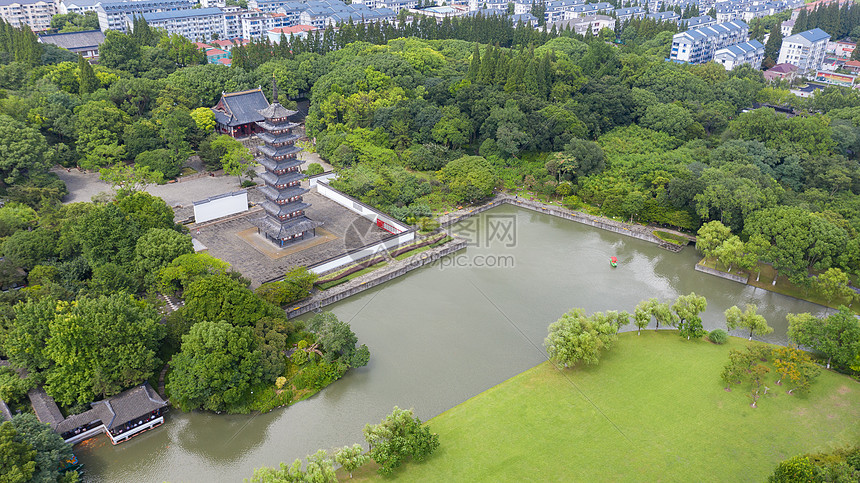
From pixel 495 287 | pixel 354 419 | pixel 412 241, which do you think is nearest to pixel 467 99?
pixel 412 241

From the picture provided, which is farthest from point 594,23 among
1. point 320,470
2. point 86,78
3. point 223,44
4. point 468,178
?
point 320,470

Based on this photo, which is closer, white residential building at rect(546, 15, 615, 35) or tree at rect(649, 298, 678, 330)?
tree at rect(649, 298, 678, 330)

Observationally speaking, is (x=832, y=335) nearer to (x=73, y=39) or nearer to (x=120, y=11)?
(x=73, y=39)

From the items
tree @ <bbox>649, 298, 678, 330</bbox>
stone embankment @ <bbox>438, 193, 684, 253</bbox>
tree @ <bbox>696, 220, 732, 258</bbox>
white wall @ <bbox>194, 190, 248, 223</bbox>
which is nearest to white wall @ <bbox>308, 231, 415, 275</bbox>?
stone embankment @ <bbox>438, 193, 684, 253</bbox>

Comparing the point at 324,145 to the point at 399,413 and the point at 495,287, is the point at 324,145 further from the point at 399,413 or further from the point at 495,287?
the point at 399,413

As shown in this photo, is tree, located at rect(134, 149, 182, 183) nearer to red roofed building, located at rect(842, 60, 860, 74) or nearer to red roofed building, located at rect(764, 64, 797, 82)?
red roofed building, located at rect(764, 64, 797, 82)

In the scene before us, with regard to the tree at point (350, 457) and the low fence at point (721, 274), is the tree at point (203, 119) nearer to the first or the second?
the tree at point (350, 457)
